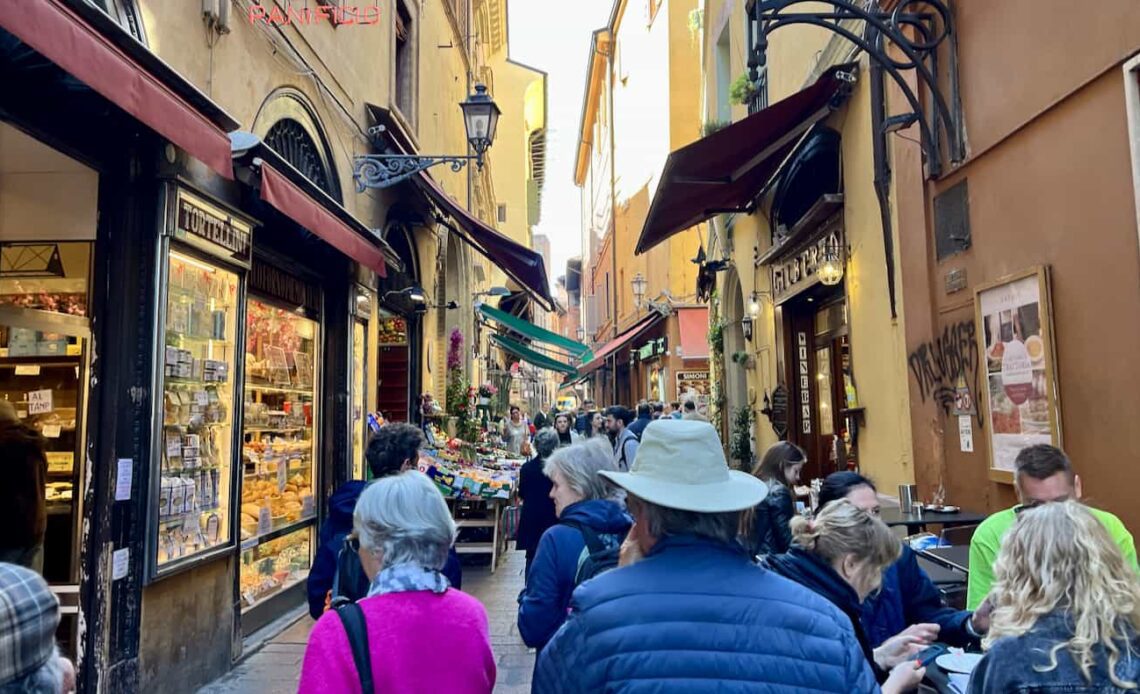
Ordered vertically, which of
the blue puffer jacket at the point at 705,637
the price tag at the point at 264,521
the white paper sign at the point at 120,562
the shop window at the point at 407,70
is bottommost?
the price tag at the point at 264,521

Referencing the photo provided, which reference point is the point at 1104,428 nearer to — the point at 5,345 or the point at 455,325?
the point at 5,345

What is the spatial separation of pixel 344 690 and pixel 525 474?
12.9ft

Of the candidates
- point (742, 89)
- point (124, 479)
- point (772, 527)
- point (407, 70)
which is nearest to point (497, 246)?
point (407, 70)

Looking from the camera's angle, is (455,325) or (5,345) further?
(455,325)

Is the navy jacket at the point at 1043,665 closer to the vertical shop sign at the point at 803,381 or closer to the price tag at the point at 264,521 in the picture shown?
the price tag at the point at 264,521

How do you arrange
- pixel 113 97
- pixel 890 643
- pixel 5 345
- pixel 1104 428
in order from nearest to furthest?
1. pixel 890 643
2. pixel 113 97
3. pixel 1104 428
4. pixel 5 345

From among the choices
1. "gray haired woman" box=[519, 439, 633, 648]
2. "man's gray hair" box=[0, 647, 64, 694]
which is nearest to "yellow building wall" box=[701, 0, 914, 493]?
"gray haired woman" box=[519, 439, 633, 648]

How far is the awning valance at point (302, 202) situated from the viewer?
4930 millimetres

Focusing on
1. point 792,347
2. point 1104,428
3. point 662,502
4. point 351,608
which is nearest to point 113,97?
point 351,608

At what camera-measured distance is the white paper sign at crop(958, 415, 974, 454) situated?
5465 millimetres

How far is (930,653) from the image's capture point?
271 centimetres

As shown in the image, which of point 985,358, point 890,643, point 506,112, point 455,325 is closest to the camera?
point 890,643

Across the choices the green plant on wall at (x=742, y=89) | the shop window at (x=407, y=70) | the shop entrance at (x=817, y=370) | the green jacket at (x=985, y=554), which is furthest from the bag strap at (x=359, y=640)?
the shop window at (x=407, y=70)

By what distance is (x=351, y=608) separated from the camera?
2021 mm
